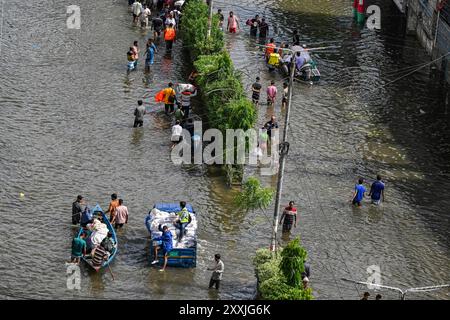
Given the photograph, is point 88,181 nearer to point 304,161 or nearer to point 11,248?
point 11,248

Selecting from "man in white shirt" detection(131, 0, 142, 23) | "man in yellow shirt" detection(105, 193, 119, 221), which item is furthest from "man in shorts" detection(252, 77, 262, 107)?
"man in yellow shirt" detection(105, 193, 119, 221)

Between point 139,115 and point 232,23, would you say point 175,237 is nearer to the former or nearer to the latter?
point 139,115

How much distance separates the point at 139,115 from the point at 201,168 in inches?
170

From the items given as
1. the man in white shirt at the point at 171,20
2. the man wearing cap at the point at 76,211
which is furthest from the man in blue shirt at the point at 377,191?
the man in white shirt at the point at 171,20

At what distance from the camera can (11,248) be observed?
102ft

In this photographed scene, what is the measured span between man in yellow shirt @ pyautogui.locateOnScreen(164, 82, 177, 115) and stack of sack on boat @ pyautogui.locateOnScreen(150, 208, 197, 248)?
10336mm

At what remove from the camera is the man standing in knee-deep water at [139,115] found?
40.7 m

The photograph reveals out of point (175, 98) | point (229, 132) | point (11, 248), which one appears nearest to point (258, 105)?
point (175, 98)

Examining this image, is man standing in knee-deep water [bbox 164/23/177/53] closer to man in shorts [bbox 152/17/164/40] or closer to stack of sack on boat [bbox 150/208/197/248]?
man in shorts [bbox 152/17/164/40]

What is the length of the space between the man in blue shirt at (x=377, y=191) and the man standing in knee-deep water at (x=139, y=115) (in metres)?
10.2

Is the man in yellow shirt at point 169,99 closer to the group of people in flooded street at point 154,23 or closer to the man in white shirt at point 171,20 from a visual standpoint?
the group of people in flooded street at point 154,23

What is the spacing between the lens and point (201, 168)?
37.9m

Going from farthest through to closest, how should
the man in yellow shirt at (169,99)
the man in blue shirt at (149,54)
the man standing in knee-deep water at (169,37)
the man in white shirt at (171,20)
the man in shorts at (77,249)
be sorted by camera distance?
1. the man in white shirt at (171,20)
2. the man standing in knee-deep water at (169,37)
3. the man in blue shirt at (149,54)
4. the man in yellow shirt at (169,99)
5. the man in shorts at (77,249)

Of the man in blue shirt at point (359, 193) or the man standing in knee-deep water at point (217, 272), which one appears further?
the man in blue shirt at point (359, 193)
